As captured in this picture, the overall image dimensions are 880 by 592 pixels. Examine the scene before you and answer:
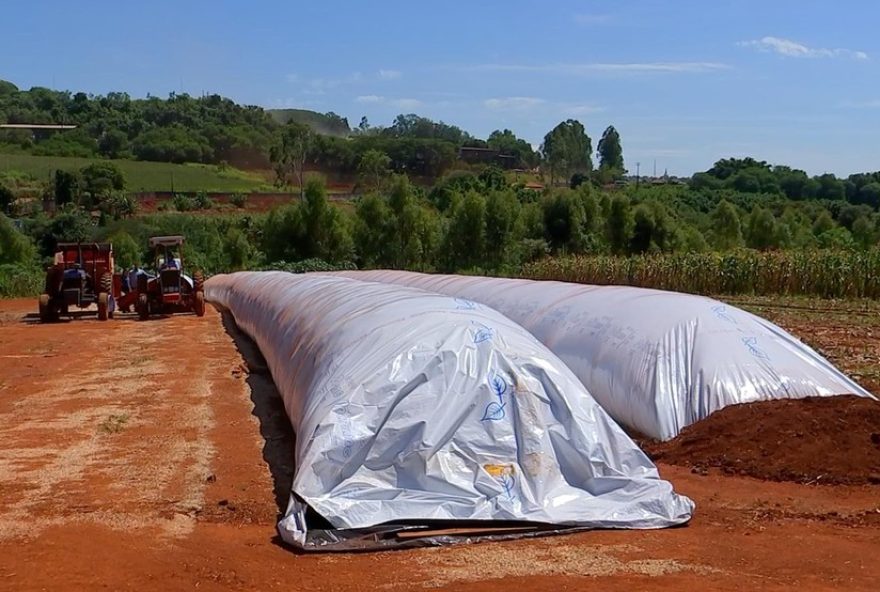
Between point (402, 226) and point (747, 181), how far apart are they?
7156 centimetres

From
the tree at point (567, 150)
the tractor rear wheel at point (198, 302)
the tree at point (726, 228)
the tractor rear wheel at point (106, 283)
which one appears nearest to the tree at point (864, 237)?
the tree at point (726, 228)

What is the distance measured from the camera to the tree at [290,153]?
6662 cm

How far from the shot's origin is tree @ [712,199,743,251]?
174ft

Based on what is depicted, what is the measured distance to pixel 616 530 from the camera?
6.52 metres

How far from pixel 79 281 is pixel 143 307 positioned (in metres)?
1.67

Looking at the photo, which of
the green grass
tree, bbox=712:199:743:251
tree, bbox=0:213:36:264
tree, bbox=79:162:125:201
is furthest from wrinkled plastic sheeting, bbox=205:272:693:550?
the green grass

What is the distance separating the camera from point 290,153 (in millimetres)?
66938

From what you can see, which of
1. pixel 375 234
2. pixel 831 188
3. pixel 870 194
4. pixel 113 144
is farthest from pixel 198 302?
pixel 831 188

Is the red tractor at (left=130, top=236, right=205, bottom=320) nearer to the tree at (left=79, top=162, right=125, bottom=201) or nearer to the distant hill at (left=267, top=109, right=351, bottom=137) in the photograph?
the tree at (left=79, top=162, right=125, bottom=201)

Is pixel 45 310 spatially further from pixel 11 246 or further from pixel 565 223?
pixel 565 223

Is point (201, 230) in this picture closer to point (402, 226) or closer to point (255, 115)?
point (402, 226)

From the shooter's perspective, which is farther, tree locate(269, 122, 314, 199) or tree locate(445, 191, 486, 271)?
tree locate(269, 122, 314, 199)

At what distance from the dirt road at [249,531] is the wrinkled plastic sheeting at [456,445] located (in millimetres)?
332

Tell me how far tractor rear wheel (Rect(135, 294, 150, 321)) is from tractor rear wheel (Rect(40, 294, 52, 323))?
2.25 metres
